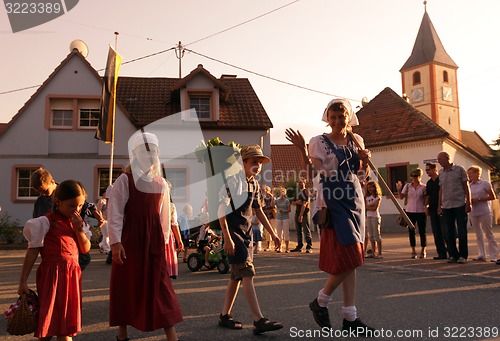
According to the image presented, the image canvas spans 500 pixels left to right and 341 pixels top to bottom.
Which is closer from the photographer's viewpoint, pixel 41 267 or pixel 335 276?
pixel 41 267

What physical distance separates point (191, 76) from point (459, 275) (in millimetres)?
19886

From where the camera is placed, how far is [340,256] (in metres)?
4.55

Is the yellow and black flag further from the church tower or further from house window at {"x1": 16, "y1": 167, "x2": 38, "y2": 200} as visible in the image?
the church tower

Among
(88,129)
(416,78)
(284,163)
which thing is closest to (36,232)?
(88,129)

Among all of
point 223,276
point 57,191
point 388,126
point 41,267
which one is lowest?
point 223,276

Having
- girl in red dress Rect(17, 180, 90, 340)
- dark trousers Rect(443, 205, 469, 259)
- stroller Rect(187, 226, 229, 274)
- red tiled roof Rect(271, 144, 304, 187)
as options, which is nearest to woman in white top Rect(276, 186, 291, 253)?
stroller Rect(187, 226, 229, 274)

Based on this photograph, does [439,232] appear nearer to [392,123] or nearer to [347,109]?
[347,109]

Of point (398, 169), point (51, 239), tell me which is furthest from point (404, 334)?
point (398, 169)

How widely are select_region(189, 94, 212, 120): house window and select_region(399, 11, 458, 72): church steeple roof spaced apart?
4501 centimetres

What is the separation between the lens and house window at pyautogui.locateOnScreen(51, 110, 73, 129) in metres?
24.2

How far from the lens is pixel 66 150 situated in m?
23.9

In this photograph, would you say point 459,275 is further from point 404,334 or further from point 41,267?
point 41,267

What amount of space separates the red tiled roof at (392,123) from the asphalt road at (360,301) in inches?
900

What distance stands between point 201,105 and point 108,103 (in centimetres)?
782
